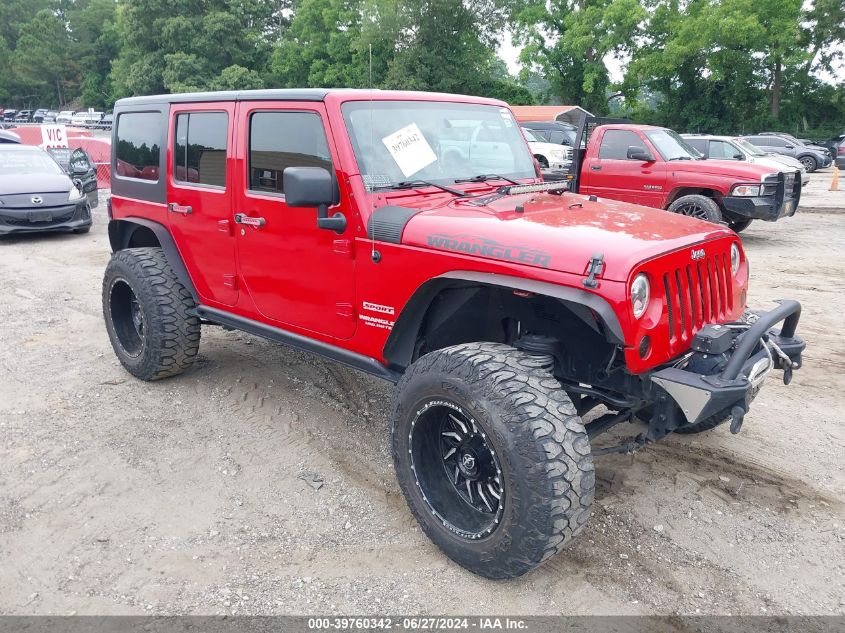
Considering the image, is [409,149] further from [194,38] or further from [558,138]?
[194,38]

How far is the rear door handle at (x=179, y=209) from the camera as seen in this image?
15.3ft

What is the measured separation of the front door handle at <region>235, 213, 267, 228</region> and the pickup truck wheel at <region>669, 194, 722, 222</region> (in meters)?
7.84

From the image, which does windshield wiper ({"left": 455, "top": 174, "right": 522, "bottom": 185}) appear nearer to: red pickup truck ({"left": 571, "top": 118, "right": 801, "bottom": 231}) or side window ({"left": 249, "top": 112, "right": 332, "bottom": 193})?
side window ({"left": 249, "top": 112, "right": 332, "bottom": 193})

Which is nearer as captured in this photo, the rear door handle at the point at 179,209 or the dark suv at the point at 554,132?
the rear door handle at the point at 179,209

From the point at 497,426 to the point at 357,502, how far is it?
123cm

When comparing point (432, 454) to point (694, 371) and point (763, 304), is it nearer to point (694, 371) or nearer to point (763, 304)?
point (694, 371)

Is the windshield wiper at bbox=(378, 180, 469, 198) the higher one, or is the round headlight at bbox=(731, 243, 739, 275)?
the windshield wiper at bbox=(378, 180, 469, 198)

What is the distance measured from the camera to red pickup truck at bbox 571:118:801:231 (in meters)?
10.4

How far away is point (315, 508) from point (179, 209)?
230cm

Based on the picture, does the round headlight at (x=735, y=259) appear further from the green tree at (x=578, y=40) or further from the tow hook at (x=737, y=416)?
the green tree at (x=578, y=40)

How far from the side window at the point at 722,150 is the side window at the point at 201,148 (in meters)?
13.3

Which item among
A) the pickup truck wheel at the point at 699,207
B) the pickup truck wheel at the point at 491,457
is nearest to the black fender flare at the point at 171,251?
the pickup truck wheel at the point at 491,457

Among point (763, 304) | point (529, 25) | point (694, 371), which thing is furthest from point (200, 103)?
point (529, 25)

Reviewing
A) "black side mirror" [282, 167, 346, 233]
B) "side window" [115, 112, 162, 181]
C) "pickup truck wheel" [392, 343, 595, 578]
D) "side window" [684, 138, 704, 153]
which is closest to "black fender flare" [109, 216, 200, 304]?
"side window" [115, 112, 162, 181]
